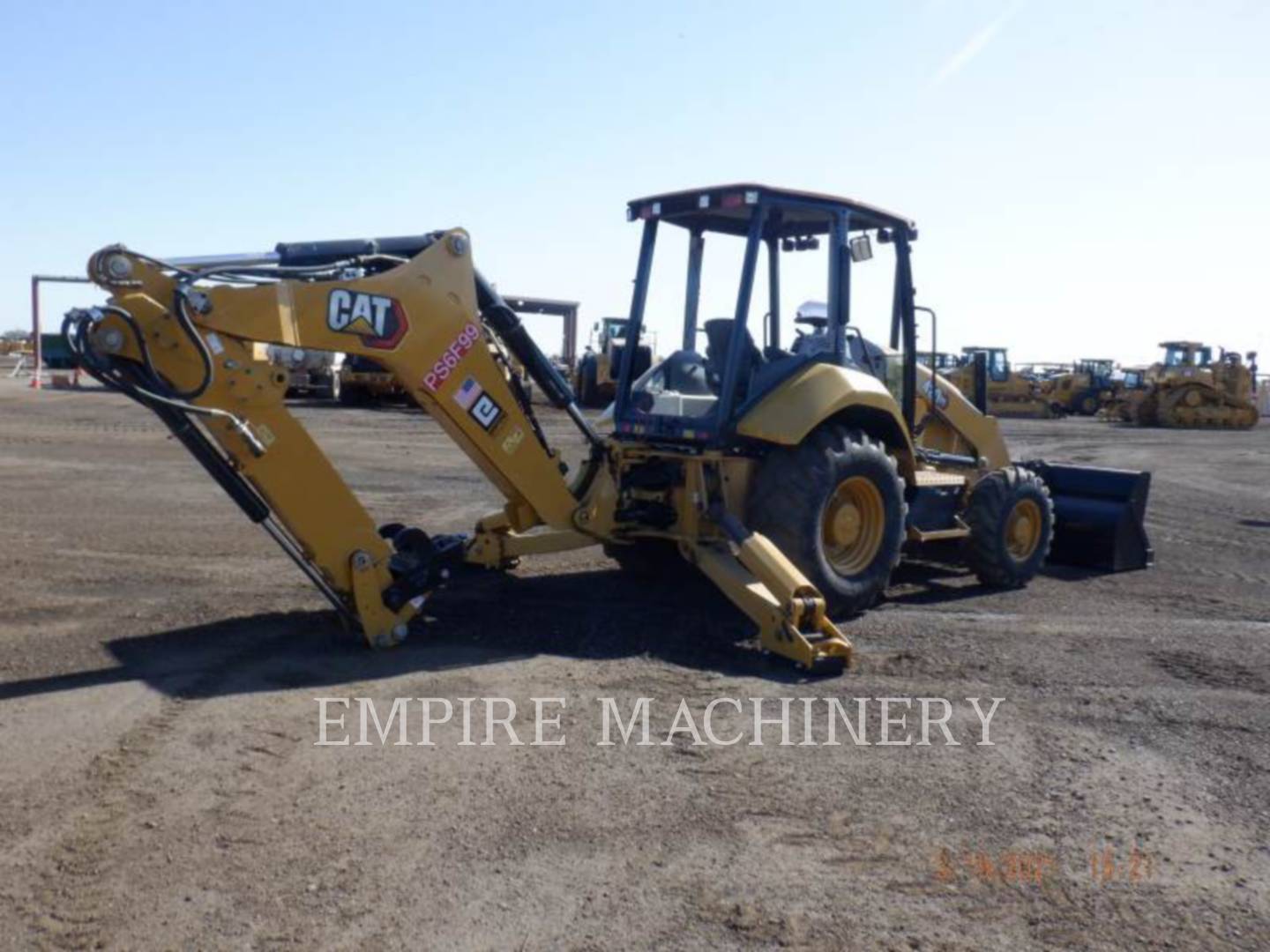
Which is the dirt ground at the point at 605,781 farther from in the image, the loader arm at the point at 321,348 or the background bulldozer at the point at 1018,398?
the background bulldozer at the point at 1018,398

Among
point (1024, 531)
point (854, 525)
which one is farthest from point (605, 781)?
point (1024, 531)

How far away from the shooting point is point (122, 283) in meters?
5.75

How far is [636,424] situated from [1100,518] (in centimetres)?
432

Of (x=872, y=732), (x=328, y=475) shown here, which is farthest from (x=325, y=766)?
(x=872, y=732)

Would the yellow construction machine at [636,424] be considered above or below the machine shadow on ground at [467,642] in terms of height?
above

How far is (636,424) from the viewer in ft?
25.9

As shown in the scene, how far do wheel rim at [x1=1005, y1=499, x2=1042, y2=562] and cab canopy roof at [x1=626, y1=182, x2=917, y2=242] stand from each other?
2.25m

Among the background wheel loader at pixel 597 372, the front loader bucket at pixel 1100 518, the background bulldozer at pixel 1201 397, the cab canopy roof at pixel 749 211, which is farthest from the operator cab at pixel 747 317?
the background bulldozer at pixel 1201 397

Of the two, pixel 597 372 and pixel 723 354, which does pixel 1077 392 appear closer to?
pixel 597 372

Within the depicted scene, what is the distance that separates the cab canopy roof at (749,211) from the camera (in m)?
7.52

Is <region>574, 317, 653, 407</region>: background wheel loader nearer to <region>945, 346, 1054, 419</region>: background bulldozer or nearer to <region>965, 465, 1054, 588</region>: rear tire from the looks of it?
<region>945, 346, 1054, 419</region>: background bulldozer

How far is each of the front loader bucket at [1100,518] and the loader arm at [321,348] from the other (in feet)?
16.0

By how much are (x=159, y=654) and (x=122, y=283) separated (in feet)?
6.37

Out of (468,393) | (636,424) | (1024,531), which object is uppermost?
(468,393)
